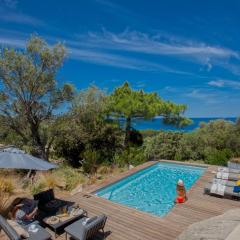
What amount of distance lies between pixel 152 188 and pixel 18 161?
6.64 meters

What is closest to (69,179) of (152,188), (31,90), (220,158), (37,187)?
(37,187)

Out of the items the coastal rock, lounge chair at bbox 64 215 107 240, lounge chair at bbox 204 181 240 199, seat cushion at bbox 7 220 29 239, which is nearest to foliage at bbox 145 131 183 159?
lounge chair at bbox 204 181 240 199

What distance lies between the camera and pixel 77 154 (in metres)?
14.8

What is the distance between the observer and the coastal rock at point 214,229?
3.58 m

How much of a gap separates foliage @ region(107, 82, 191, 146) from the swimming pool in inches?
148

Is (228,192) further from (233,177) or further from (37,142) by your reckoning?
(37,142)

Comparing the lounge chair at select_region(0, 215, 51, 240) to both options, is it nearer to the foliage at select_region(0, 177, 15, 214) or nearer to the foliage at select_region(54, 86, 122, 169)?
the foliage at select_region(0, 177, 15, 214)

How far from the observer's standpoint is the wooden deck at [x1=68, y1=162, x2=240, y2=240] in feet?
17.3

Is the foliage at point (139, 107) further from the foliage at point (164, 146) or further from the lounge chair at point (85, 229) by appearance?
the lounge chair at point (85, 229)

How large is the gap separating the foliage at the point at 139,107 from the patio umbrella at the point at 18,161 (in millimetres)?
10031

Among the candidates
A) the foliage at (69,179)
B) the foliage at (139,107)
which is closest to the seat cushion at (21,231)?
the foliage at (69,179)

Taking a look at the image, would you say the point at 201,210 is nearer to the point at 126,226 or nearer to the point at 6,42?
the point at 126,226

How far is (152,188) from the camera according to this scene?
998cm

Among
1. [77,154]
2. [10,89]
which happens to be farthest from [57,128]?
[10,89]
